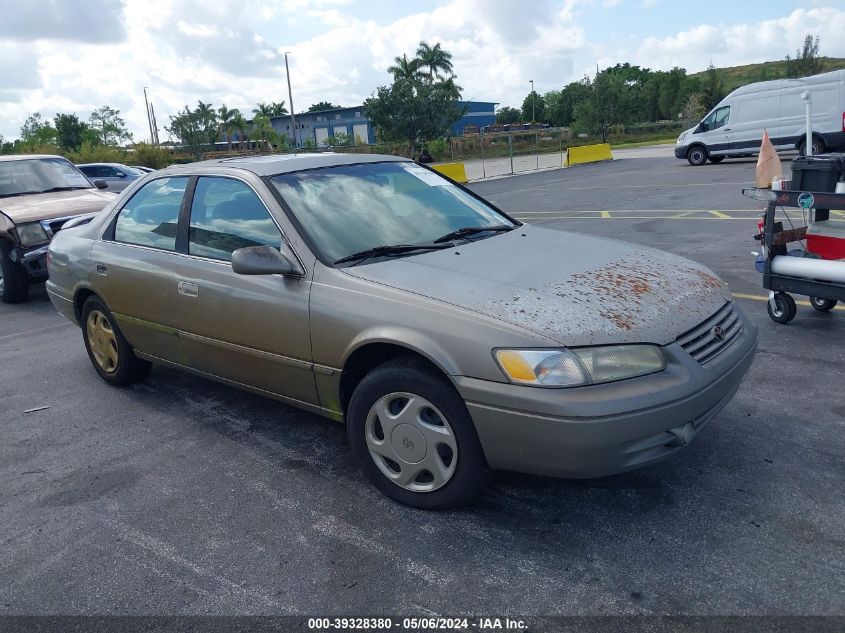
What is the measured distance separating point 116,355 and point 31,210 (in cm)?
459

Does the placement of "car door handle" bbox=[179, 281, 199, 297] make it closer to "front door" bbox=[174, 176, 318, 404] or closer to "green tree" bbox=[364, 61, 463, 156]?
"front door" bbox=[174, 176, 318, 404]

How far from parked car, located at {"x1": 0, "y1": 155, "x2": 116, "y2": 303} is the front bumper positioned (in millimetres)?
6699

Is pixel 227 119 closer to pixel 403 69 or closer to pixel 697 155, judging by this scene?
pixel 403 69

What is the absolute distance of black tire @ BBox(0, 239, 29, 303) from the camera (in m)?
8.38

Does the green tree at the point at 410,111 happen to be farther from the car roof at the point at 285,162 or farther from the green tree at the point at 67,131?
the car roof at the point at 285,162

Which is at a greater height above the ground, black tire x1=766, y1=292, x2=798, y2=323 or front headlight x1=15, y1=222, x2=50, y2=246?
front headlight x1=15, y1=222, x2=50, y2=246

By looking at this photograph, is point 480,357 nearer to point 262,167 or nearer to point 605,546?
point 605,546

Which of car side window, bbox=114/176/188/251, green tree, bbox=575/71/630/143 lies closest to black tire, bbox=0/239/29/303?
car side window, bbox=114/176/188/251

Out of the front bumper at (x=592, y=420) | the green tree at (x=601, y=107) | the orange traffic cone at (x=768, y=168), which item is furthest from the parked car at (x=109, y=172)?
the green tree at (x=601, y=107)

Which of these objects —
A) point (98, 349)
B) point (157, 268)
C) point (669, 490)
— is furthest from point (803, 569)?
point (98, 349)

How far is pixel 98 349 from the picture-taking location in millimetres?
5074

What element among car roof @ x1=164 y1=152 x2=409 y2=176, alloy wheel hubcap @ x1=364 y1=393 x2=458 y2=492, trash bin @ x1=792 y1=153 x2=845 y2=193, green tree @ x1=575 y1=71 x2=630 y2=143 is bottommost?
alloy wheel hubcap @ x1=364 y1=393 x2=458 y2=492

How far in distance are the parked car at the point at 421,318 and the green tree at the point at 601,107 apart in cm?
4288

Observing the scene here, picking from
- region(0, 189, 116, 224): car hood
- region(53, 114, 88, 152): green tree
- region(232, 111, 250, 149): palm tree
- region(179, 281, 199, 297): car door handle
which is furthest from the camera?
region(232, 111, 250, 149): palm tree
